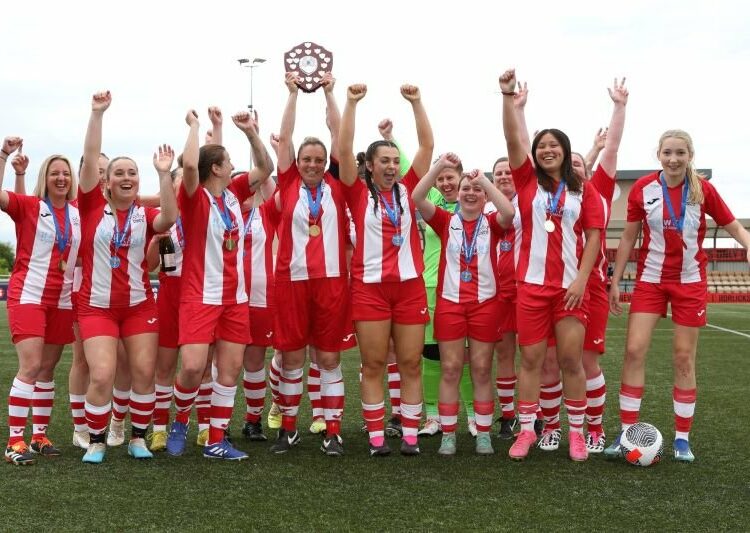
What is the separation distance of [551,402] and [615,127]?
1.94 meters

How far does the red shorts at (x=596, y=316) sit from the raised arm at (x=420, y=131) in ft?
4.57

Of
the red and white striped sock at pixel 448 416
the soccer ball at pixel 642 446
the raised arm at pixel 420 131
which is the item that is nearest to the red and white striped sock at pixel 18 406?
the red and white striped sock at pixel 448 416

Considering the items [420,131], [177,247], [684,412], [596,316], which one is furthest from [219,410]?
[684,412]

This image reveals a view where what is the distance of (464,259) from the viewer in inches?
223

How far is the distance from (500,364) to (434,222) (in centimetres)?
122

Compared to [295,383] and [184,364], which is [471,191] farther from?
[184,364]

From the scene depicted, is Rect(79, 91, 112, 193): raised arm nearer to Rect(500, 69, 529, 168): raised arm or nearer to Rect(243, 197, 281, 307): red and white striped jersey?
Rect(243, 197, 281, 307): red and white striped jersey

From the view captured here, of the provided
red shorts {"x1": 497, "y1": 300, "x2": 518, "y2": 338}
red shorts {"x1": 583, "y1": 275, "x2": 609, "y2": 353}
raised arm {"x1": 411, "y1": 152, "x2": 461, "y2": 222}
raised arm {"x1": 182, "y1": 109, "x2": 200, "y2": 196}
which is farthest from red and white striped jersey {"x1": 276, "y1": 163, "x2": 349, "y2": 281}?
red shorts {"x1": 583, "y1": 275, "x2": 609, "y2": 353}

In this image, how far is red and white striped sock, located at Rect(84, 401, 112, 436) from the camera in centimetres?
525

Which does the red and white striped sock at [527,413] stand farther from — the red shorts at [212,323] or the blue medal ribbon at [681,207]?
the red shorts at [212,323]

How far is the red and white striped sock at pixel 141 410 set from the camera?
5.46 metres

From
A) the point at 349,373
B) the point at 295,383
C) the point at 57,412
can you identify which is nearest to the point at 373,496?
the point at 295,383

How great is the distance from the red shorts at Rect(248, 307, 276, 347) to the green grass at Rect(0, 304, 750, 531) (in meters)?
0.74

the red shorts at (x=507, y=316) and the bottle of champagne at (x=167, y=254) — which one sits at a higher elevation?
the bottle of champagne at (x=167, y=254)
